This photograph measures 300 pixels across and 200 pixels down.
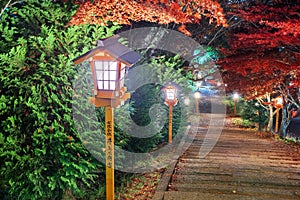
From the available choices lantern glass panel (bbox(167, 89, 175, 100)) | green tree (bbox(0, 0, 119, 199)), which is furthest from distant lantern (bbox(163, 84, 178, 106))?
green tree (bbox(0, 0, 119, 199))

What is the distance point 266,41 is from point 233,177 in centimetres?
494

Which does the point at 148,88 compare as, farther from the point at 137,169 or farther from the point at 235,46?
the point at 235,46

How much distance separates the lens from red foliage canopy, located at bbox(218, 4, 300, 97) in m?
8.87

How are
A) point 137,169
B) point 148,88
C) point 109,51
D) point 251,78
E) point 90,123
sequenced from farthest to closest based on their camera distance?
1. point 251,78
2. point 148,88
3. point 137,169
4. point 90,123
5. point 109,51

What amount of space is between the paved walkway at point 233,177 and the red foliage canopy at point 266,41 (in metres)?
3.62

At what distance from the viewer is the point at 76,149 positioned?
5.28 meters

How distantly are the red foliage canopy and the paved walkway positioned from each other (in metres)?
3.62

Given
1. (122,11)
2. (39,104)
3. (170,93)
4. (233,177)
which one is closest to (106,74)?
(39,104)

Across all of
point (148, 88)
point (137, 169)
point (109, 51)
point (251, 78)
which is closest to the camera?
point (109, 51)

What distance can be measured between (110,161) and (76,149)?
1184 mm

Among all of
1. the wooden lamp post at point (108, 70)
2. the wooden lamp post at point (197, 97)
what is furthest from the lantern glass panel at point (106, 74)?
the wooden lamp post at point (197, 97)

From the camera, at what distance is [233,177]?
7.35 meters

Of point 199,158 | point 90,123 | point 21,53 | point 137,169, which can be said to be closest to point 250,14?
point 199,158

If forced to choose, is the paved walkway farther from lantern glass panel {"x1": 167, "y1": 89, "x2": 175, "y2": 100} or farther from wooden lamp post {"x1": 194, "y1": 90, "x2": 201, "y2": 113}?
wooden lamp post {"x1": 194, "y1": 90, "x2": 201, "y2": 113}
